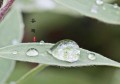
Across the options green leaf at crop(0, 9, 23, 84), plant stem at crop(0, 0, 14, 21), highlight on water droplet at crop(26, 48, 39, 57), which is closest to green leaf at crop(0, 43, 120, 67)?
highlight on water droplet at crop(26, 48, 39, 57)

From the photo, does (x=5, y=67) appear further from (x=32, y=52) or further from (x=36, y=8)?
(x=36, y=8)

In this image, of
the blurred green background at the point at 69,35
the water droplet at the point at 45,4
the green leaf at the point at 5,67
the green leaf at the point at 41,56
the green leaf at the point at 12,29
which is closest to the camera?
the green leaf at the point at 41,56

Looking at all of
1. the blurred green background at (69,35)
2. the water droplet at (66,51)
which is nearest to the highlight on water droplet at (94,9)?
the water droplet at (66,51)

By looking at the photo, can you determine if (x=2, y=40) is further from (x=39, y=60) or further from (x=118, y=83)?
(x=118, y=83)

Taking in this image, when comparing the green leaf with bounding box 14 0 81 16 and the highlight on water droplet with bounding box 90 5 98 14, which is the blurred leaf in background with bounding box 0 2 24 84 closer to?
the highlight on water droplet with bounding box 90 5 98 14

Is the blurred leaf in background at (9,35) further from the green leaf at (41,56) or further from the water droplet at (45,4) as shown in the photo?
the water droplet at (45,4)

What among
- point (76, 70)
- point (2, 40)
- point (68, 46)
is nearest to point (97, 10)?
point (68, 46)
